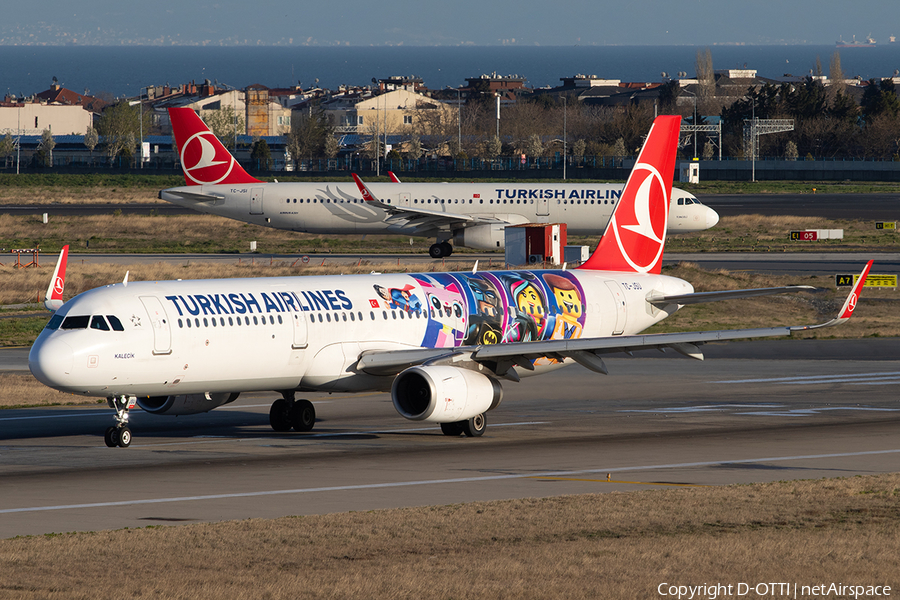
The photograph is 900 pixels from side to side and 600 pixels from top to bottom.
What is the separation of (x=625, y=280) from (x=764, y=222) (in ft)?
231

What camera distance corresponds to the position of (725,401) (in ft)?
123

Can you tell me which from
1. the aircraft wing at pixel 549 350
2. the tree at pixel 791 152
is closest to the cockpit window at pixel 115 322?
the aircraft wing at pixel 549 350

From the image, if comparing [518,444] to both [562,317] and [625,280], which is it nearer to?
[562,317]

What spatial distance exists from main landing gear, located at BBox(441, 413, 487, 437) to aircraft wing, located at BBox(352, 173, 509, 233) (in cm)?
4610

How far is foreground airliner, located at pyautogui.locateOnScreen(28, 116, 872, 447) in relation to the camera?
2744 cm

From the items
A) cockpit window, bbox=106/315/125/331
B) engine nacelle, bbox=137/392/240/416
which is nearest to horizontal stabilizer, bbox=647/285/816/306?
engine nacelle, bbox=137/392/240/416

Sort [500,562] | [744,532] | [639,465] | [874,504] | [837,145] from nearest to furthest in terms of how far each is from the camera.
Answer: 1. [500,562]
2. [744,532]
3. [874,504]
4. [639,465]
5. [837,145]

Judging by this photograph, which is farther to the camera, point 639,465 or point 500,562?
point 639,465

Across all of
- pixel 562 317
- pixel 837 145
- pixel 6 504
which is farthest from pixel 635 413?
pixel 837 145

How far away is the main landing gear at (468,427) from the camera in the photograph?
30.9 meters

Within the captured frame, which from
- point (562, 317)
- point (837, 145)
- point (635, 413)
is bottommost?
point (635, 413)

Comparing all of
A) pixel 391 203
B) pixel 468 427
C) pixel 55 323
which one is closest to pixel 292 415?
pixel 468 427

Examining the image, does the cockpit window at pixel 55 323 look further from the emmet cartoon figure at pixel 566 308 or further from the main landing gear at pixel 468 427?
the emmet cartoon figure at pixel 566 308

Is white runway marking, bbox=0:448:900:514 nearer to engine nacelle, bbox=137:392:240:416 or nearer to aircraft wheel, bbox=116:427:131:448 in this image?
aircraft wheel, bbox=116:427:131:448
